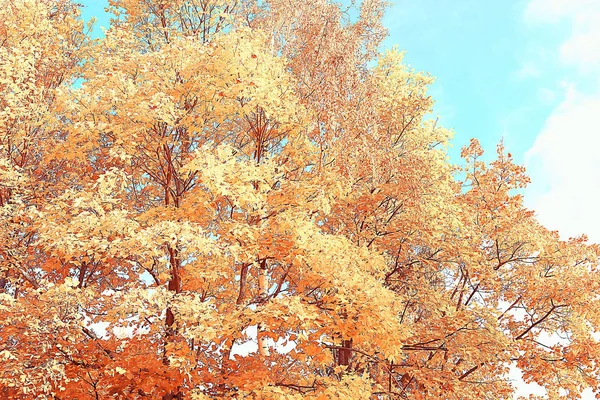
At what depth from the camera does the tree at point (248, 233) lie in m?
8.20

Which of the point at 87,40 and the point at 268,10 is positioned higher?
the point at 268,10

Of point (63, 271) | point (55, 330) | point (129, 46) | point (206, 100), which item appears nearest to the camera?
point (55, 330)

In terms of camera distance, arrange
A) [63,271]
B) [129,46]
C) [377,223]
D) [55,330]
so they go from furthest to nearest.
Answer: [129,46] → [377,223] → [63,271] → [55,330]

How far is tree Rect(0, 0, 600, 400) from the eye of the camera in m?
8.20

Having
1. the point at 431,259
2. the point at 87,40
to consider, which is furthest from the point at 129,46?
the point at 431,259

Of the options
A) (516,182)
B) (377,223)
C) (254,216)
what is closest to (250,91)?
(254,216)

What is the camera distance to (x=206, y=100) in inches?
375

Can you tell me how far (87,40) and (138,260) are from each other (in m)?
7.99

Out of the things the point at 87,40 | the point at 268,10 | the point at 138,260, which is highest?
the point at 268,10

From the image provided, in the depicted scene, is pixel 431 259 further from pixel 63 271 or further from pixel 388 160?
pixel 63 271

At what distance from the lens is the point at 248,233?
28.0 ft

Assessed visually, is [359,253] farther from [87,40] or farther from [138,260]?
[87,40]

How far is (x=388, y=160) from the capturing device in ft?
37.0

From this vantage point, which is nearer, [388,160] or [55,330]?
[55,330]
